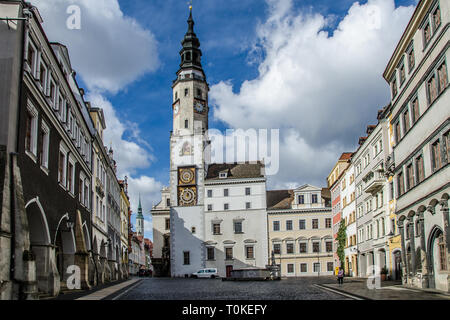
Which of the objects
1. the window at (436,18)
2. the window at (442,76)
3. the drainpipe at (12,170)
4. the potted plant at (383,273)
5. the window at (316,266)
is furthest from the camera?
the window at (316,266)

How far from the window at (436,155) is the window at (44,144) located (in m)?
18.6

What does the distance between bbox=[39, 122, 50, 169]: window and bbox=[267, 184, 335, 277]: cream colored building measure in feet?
188

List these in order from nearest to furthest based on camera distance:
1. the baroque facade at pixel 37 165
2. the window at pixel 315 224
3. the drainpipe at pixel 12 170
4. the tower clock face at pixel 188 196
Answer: the drainpipe at pixel 12 170
the baroque facade at pixel 37 165
the window at pixel 315 224
the tower clock face at pixel 188 196

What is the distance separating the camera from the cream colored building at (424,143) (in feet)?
77.3

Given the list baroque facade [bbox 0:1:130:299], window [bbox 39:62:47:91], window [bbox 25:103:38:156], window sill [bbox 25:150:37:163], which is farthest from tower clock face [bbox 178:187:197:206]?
window sill [bbox 25:150:37:163]

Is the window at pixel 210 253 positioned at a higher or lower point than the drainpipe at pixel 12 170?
lower

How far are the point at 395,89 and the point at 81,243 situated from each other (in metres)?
22.6

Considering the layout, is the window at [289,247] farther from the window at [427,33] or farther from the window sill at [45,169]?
the window sill at [45,169]

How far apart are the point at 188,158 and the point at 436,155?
5703cm

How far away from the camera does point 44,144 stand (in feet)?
74.6

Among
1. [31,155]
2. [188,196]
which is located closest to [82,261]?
[31,155]

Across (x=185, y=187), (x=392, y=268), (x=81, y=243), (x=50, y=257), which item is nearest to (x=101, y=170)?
(x=81, y=243)

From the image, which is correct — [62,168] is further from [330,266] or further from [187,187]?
[330,266]

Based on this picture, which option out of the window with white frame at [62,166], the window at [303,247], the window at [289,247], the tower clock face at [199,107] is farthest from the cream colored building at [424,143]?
the tower clock face at [199,107]
